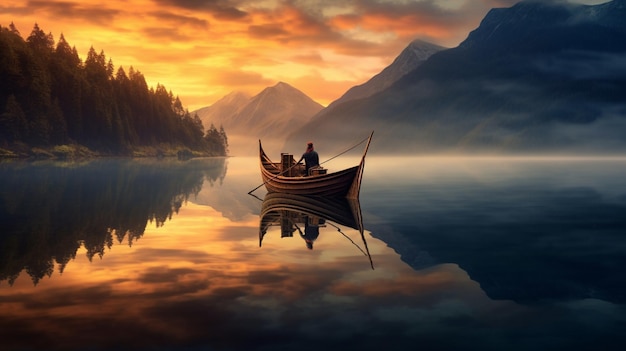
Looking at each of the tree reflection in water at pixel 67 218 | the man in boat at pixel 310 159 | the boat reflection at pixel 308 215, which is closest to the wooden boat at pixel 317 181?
the boat reflection at pixel 308 215

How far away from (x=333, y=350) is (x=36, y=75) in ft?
429

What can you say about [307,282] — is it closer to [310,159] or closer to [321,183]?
[321,183]

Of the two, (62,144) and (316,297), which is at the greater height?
(62,144)

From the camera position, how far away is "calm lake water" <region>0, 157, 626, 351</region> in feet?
→ 35.9

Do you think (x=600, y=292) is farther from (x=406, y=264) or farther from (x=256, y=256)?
(x=256, y=256)

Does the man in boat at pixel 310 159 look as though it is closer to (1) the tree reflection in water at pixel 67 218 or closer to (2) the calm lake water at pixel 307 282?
(1) the tree reflection in water at pixel 67 218

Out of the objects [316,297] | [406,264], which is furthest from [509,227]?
[316,297]

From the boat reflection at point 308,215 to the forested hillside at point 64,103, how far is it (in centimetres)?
9317

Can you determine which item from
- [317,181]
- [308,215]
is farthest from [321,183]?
[308,215]

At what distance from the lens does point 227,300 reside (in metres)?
13.4

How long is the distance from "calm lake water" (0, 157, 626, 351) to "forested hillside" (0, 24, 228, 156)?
96.7 metres

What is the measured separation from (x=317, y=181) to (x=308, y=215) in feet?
30.5

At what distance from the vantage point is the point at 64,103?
13900cm

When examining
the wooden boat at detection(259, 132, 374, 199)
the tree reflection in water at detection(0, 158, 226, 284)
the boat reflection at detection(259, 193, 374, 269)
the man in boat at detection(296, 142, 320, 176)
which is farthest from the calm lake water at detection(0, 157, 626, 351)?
the man in boat at detection(296, 142, 320, 176)
